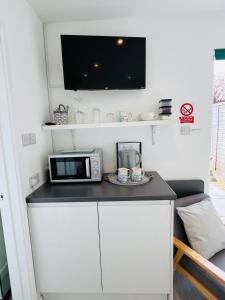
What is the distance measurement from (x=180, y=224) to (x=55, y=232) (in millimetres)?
1031

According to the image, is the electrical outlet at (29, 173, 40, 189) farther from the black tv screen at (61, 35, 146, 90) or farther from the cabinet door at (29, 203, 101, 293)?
the black tv screen at (61, 35, 146, 90)

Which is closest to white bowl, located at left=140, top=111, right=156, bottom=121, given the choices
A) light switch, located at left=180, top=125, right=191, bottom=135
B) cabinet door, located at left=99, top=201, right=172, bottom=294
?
light switch, located at left=180, top=125, right=191, bottom=135

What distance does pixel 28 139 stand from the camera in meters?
1.34

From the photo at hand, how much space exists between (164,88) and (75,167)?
1.15 m

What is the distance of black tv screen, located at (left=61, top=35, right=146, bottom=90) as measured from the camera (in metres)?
1.52

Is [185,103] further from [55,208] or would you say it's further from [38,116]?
[55,208]

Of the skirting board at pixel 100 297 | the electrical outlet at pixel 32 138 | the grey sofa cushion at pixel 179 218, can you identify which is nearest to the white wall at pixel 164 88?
the grey sofa cushion at pixel 179 218

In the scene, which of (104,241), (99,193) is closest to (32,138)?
(99,193)

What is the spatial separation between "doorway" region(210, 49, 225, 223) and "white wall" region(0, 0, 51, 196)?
168cm

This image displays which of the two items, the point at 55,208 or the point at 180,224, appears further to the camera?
the point at 180,224

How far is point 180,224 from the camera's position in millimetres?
1517

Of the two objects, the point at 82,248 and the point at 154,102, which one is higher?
the point at 154,102

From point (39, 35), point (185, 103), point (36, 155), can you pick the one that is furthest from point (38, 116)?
point (185, 103)

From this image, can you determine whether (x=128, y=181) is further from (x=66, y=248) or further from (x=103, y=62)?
(x=103, y=62)
